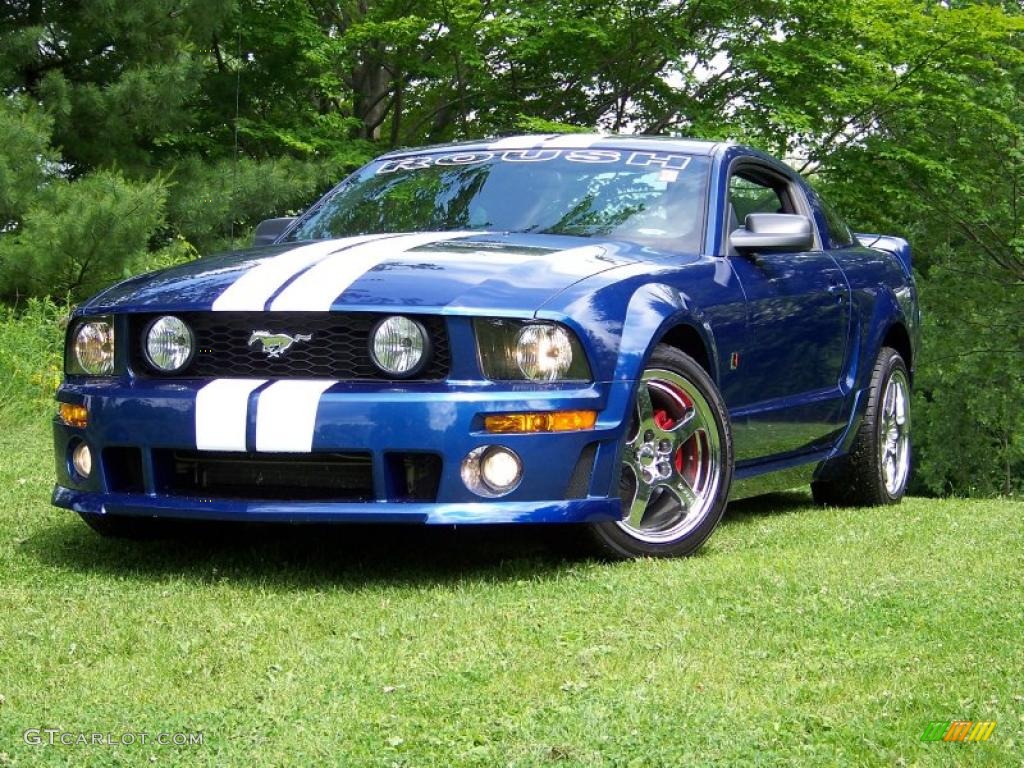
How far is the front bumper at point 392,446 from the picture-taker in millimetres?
4410

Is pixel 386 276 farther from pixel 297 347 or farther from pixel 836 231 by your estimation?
pixel 836 231

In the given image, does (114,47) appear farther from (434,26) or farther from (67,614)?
(67,614)

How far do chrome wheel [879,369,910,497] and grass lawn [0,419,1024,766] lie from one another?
1721 millimetres

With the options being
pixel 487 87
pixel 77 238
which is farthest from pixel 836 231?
pixel 487 87

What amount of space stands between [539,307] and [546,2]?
58.3ft

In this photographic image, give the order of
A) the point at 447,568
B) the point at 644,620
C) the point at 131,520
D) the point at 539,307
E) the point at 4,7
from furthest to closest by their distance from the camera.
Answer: the point at 4,7 → the point at 131,520 → the point at 447,568 → the point at 539,307 → the point at 644,620

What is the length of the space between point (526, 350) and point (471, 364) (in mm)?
175

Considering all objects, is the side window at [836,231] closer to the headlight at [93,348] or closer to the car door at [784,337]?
the car door at [784,337]

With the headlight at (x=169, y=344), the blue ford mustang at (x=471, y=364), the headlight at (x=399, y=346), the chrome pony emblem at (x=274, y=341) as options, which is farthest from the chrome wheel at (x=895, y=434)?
the headlight at (x=169, y=344)

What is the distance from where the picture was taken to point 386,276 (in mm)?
4645

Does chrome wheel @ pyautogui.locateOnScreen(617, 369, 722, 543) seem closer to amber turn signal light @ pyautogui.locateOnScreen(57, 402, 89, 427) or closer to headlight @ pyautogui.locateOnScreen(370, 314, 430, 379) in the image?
headlight @ pyautogui.locateOnScreen(370, 314, 430, 379)

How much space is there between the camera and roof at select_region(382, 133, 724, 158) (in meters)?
6.11

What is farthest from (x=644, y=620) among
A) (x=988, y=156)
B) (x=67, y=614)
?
(x=988, y=156)

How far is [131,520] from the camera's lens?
5281 mm
